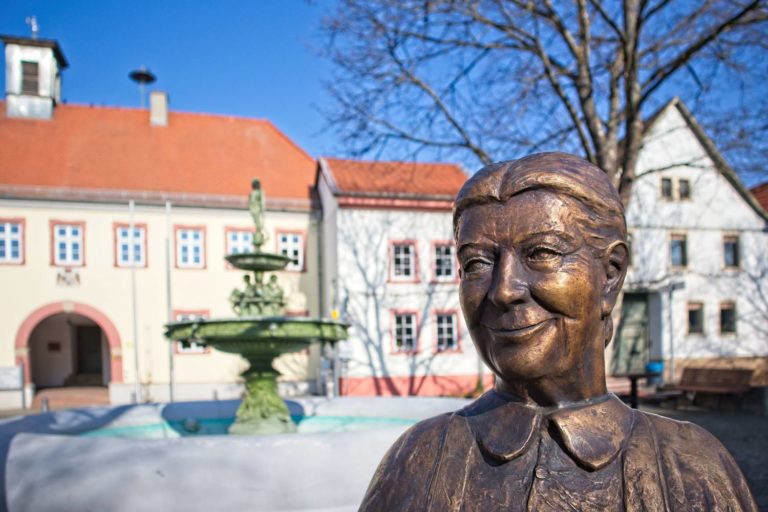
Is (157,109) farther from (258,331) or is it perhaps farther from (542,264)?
(542,264)

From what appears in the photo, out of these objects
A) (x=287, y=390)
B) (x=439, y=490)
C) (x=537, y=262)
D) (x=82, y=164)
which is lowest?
(x=287, y=390)

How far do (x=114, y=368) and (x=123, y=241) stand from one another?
421 cm

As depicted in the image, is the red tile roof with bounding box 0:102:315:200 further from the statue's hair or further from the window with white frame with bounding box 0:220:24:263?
the statue's hair

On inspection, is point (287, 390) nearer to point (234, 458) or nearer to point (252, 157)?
point (252, 157)

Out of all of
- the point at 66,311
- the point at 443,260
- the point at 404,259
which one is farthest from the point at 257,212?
the point at 66,311

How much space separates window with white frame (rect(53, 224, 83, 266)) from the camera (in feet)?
66.0

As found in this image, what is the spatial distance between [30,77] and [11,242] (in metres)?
7.56

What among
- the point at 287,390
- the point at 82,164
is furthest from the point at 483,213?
the point at 82,164

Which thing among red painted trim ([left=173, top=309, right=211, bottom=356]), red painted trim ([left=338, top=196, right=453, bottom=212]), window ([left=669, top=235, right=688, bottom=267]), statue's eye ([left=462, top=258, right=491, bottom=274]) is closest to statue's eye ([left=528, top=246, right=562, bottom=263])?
statue's eye ([left=462, top=258, right=491, bottom=274])

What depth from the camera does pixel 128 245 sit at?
20531 mm

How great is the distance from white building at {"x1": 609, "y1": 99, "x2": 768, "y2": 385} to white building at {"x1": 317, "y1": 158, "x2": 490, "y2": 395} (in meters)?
6.04

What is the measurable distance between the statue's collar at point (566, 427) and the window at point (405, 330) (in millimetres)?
19443

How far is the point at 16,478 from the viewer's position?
4.63 metres

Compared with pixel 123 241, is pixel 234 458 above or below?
below
